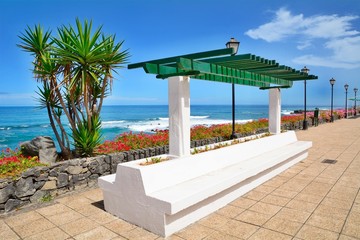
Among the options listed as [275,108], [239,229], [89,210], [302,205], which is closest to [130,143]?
[89,210]

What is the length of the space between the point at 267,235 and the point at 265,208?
0.95m

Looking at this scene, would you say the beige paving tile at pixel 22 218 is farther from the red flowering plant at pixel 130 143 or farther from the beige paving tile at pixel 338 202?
the beige paving tile at pixel 338 202

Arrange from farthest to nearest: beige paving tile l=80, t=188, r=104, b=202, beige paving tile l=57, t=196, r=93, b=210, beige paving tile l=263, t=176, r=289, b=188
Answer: beige paving tile l=263, t=176, r=289, b=188, beige paving tile l=80, t=188, r=104, b=202, beige paving tile l=57, t=196, r=93, b=210

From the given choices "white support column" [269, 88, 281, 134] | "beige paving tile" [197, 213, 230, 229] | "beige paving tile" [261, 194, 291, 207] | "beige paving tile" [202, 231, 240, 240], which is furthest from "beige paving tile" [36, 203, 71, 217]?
"white support column" [269, 88, 281, 134]

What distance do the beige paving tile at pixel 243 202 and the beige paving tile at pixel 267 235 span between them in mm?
884

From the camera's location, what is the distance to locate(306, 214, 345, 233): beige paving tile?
3633mm

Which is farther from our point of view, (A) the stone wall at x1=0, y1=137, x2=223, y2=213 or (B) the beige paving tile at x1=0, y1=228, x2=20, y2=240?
(A) the stone wall at x1=0, y1=137, x2=223, y2=213

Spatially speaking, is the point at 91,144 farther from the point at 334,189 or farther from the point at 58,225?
the point at 334,189

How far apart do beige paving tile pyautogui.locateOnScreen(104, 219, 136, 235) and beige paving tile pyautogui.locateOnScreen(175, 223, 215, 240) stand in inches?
30.6

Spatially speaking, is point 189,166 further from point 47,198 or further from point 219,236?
point 47,198

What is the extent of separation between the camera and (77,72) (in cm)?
591

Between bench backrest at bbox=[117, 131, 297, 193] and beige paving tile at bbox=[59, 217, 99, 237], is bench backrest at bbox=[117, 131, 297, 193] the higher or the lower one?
the higher one

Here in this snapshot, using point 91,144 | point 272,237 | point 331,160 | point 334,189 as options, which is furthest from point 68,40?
point 331,160

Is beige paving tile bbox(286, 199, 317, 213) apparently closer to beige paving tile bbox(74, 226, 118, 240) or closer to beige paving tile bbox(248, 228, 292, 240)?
beige paving tile bbox(248, 228, 292, 240)
